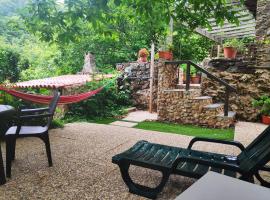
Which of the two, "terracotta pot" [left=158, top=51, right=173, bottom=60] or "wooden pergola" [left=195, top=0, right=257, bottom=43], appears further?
"wooden pergola" [left=195, top=0, right=257, bottom=43]

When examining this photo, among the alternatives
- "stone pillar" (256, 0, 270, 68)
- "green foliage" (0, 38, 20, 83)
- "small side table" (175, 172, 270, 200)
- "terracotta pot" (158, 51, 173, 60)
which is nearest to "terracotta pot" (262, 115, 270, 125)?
"stone pillar" (256, 0, 270, 68)

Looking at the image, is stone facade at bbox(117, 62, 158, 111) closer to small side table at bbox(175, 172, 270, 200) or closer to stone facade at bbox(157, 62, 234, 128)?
stone facade at bbox(157, 62, 234, 128)

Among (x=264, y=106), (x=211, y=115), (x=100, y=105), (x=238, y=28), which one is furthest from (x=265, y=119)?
(x=238, y=28)

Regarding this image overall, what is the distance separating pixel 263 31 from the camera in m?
5.72

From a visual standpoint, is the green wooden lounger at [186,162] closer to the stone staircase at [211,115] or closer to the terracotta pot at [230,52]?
the stone staircase at [211,115]

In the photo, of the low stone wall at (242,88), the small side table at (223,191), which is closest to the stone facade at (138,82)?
the low stone wall at (242,88)

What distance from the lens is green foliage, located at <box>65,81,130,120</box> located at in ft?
22.1

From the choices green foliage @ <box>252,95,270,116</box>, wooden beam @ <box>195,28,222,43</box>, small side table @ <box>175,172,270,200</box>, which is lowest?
green foliage @ <box>252,95,270,116</box>

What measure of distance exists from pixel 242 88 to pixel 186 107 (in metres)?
1.67

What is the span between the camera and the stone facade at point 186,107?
6023 millimetres

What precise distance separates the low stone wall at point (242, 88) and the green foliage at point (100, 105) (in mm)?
2610

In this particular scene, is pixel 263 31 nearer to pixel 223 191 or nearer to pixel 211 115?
pixel 211 115

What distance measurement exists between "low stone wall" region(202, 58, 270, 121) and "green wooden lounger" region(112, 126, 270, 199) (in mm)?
4643

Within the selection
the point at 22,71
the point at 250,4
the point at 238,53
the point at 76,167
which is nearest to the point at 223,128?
the point at 238,53
